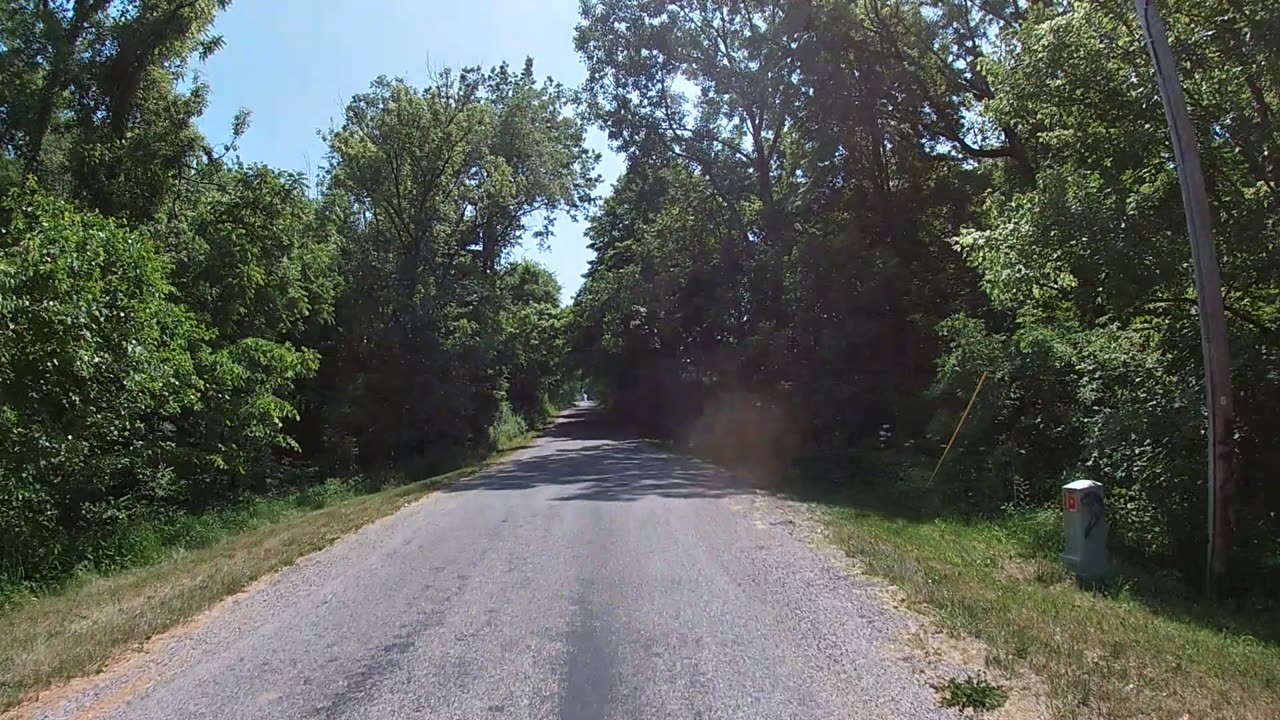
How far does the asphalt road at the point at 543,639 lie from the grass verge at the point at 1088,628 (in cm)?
68

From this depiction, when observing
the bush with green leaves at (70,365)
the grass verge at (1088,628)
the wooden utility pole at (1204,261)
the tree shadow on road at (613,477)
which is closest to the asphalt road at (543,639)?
the grass verge at (1088,628)

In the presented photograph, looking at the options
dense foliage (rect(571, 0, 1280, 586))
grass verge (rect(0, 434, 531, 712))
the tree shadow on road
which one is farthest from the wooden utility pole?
grass verge (rect(0, 434, 531, 712))

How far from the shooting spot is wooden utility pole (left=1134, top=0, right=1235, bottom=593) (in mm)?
7840

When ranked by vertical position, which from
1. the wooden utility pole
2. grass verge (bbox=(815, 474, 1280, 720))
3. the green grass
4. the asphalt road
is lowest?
grass verge (bbox=(815, 474, 1280, 720))

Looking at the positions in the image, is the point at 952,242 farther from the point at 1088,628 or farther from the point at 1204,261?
the point at 1088,628

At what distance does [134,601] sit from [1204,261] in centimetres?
1075

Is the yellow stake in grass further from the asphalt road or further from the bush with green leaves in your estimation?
the bush with green leaves

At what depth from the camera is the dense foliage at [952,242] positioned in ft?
29.9

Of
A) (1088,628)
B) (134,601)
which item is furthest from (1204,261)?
(134,601)

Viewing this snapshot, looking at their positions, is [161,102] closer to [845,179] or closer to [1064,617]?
[845,179]

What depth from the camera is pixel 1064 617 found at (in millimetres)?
6207

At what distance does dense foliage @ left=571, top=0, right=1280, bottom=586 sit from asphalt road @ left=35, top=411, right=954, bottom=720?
4.48 m

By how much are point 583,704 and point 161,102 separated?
17770 mm

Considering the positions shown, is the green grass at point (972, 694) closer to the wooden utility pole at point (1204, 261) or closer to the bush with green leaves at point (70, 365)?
the wooden utility pole at point (1204, 261)
